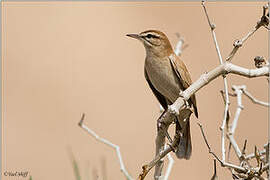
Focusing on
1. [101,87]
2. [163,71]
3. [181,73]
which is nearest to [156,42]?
[163,71]

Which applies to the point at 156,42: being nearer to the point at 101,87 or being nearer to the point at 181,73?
the point at 181,73

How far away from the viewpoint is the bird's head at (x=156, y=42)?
4414 millimetres

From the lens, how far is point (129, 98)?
26.5 feet

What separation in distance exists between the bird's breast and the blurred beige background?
6.92 ft

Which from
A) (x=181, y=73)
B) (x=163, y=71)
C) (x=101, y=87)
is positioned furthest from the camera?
(x=101, y=87)

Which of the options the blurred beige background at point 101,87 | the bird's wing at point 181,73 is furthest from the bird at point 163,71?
the blurred beige background at point 101,87

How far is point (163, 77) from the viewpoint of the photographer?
4.22 metres

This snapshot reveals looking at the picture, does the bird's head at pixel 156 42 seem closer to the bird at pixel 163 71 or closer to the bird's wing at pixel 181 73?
the bird at pixel 163 71

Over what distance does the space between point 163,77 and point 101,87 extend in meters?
4.03

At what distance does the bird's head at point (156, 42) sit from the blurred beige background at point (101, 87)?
2.10 meters

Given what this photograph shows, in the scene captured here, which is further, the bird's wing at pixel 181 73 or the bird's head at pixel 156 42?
the bird's head at pixel 156 42

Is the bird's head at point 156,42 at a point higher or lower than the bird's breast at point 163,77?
higher

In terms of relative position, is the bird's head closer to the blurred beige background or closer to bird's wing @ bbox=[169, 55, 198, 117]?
bird's wing @ bbox=[169, 55, 198, 117]

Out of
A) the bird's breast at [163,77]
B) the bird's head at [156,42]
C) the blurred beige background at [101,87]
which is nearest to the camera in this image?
the bird's breast at [163,77]
